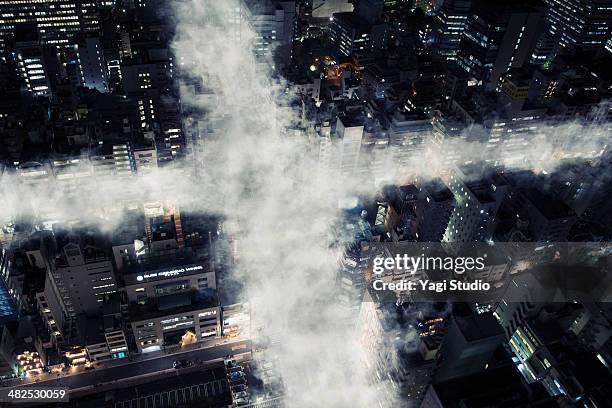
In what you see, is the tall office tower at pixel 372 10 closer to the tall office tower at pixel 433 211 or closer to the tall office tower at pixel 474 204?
the tall office tower at pixel 474 204

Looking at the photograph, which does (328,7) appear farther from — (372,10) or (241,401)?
(241,401)

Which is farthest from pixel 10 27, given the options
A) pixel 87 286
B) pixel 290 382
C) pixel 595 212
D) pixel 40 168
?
pixel 595 212

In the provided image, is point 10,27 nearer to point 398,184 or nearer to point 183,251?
point 183,251

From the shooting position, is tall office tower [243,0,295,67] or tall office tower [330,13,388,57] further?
tall office tower [330,13,388,57]

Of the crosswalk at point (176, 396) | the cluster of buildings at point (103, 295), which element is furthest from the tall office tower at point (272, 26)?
the crosswalk at point (176, 396)

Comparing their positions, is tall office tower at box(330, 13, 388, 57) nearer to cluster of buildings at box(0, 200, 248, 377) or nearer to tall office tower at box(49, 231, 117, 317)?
cluster of buildings at box(0, 200, 248, 377)

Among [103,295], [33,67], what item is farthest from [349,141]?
[33,67]

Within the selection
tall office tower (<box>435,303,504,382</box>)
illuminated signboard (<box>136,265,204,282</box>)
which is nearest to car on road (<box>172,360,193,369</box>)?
illuminated signboard (<box>136,265,204,282</box>)
